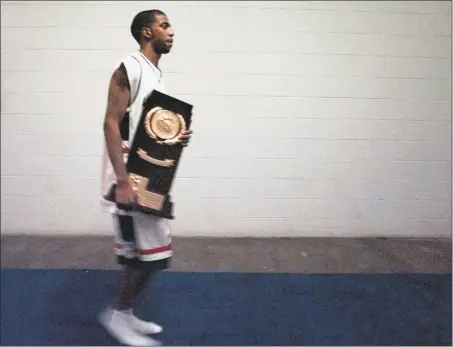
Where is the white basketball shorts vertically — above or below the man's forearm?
below

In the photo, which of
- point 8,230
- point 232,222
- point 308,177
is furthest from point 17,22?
point 308,177

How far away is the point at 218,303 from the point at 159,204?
3.17 feet

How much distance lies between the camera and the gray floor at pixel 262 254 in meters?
3.23

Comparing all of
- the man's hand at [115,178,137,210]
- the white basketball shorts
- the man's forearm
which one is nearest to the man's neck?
the man's forearm

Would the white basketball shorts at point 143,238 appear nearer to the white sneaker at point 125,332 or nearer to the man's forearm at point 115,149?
the man's forearm at point 115,149

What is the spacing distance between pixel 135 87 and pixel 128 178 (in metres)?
0.42

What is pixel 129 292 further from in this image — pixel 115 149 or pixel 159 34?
pixel 159 34

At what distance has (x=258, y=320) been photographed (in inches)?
94.5

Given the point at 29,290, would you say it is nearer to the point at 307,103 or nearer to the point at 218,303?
the point at 218,303

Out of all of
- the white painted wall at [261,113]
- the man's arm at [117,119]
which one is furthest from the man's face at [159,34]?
the white painted wall at [261,113]

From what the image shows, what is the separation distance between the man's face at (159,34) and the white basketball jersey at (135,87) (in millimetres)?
97

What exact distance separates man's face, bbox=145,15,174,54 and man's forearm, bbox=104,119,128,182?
1.48 feet

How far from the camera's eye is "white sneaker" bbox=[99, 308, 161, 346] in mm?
2129

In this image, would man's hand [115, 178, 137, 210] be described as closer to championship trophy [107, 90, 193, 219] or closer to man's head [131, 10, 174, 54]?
championship trophy [107, 90, 193, 219]
